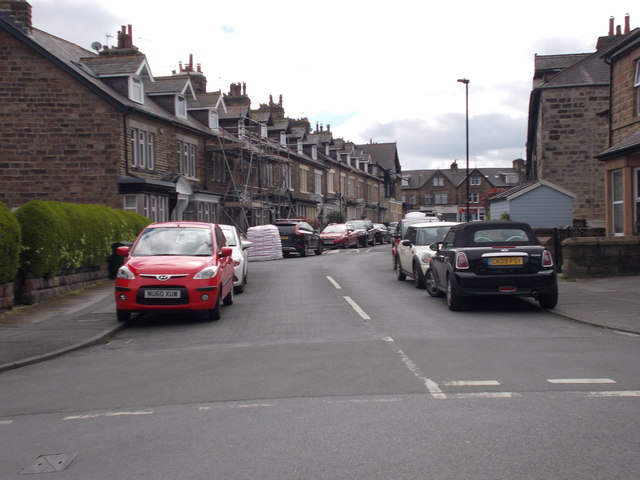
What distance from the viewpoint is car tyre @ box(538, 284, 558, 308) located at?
11930mm

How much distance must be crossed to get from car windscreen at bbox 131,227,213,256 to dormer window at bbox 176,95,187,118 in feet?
74.0

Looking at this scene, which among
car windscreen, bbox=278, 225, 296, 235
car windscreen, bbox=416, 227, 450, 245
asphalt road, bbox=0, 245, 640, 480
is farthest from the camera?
car windscreen, bbox=278, 225, 296, 235

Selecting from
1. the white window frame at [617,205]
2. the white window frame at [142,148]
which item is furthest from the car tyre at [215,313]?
the white window frame at [142,148]

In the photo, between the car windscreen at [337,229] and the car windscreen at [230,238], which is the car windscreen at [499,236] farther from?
the car windscreen at [337,229]

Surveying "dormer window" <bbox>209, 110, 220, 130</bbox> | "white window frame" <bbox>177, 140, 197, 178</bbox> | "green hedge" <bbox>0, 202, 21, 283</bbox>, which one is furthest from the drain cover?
"dormer window" <bbox>209, 110, 220, 130</bbox>

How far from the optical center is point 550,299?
12008 millimetres

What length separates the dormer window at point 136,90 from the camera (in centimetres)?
2998

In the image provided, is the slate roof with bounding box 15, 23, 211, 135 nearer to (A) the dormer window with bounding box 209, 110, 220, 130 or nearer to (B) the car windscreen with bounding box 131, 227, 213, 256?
(A) the dormer window with bounding box 209, 110, 220, 130

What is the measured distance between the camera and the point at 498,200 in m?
28.4

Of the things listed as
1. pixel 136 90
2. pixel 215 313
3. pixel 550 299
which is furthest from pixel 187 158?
pixel 550 299

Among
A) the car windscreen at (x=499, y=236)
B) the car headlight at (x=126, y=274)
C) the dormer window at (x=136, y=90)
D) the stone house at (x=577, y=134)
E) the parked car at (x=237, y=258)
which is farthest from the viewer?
the stone house at (x=577, y=134)

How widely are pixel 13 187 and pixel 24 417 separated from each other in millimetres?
24650

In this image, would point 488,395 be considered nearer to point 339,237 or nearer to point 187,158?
point 187,158

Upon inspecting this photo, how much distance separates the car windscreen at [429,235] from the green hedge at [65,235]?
8.16 meters
